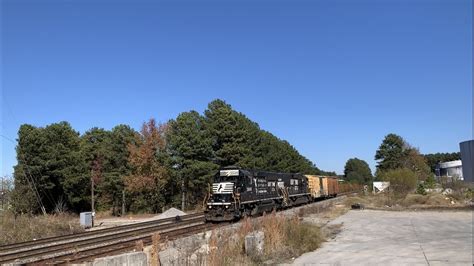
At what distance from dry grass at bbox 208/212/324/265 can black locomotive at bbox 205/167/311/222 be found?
9.82 metres

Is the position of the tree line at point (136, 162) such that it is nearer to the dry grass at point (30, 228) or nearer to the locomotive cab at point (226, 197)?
the dry grass at point (30, 228)

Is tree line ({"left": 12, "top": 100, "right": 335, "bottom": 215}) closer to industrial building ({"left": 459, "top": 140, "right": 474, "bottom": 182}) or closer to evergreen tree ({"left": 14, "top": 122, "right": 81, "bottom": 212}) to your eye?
evergreen tree ({"left": 14, "top": 122, "right": 81, "bottom": 212})

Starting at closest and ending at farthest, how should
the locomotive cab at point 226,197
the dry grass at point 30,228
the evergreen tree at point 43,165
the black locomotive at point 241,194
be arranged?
the dry grass at point 30,228
the locomotive cab at point 226,197
the black locomotive at point 241,194
the evergreen tree at point 43,165

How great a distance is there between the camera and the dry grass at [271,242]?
43.1ft

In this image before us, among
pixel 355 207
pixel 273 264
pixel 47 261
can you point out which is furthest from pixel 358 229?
pixel 355 207

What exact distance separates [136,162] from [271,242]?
153ft

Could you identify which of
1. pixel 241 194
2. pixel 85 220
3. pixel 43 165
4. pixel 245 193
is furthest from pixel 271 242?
pixel 43 165

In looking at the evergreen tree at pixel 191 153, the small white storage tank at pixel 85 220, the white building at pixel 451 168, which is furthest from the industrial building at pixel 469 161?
the white building at pixel 451 168

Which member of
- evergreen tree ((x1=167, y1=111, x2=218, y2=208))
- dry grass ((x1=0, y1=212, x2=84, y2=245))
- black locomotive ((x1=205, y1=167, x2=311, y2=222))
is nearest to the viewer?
dry grass ((x1=0, y1=212, x2=84, y2=245))

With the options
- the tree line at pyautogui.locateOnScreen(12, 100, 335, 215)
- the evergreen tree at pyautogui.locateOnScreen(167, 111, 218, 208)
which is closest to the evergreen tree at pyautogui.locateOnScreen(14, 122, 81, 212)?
the tree line at pyautogui.locateOnScreen(12, 100, 335, 215)

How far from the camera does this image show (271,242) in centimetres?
1573

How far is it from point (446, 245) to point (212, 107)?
46603 mm

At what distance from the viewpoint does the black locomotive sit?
93.8ft

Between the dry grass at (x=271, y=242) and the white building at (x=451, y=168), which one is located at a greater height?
the white building at (x=451, y=168)
